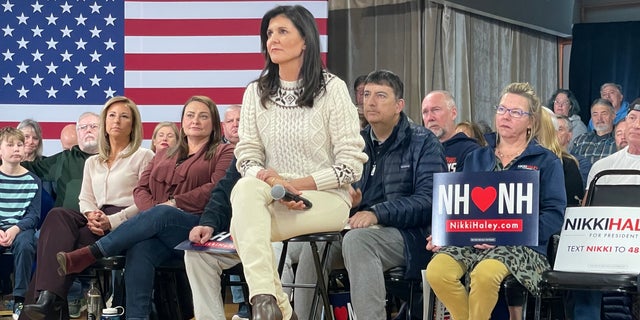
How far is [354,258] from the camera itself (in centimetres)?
442

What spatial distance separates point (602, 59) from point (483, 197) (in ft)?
25.3

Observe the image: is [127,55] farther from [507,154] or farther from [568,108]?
[507,154]

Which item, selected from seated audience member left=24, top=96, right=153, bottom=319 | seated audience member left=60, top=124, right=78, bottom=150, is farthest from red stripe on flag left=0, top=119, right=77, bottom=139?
seated audience member left=24, top=96, right=153, bottom=319

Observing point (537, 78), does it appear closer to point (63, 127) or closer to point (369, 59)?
point (369, 59)

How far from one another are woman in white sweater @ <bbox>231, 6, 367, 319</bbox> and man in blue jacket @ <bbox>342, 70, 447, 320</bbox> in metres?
0.33

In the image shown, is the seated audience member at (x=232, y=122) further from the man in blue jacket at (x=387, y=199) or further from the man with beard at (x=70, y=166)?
the man in blue jacket at (x=387, y=199)

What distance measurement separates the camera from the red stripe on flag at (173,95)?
331 inches

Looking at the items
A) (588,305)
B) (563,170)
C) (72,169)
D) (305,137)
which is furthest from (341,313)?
(72,169)

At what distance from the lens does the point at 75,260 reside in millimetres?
5008

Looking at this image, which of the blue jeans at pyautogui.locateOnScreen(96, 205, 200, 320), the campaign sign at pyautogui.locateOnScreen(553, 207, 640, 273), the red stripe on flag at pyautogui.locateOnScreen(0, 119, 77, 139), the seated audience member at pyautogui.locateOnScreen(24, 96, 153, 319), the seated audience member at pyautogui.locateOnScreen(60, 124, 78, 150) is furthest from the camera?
the red stripe on flag at pyautogui.locateOnScreen(0, 119, 77, 139)

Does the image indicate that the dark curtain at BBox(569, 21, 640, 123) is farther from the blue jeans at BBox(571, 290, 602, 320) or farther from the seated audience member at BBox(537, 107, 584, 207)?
the blue jeans at BBox(571, 290, 602, 320)

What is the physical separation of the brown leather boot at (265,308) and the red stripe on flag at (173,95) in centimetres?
476

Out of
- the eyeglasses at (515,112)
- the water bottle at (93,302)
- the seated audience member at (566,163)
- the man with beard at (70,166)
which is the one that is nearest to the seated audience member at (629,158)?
the seated audience member at (566,163)

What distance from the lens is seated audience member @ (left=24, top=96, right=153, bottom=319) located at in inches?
201
